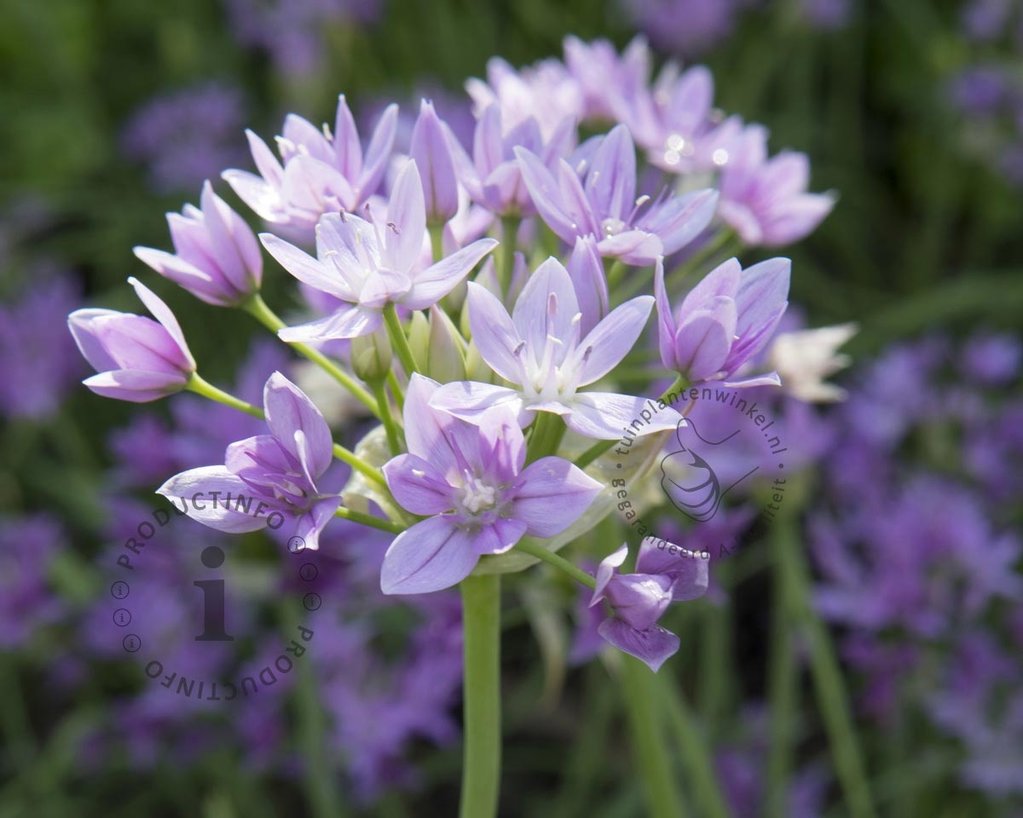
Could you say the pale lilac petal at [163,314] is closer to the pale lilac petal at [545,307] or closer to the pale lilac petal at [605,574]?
the pale lilac petal at [545,307]

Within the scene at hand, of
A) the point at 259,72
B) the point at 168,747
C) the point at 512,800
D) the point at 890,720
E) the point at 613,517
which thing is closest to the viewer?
the point at 613,517

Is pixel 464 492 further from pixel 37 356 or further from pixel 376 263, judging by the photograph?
pixel 37 356

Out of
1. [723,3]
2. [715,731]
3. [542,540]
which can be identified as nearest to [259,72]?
[723,3]

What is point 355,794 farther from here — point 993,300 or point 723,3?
point 723,3

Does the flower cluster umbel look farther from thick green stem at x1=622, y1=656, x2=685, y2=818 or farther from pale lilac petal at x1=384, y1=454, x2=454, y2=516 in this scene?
thick green stem at x1=622, y1=656, x2=685, y2=818

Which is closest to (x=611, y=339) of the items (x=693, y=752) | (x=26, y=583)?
(x=693, y=752)

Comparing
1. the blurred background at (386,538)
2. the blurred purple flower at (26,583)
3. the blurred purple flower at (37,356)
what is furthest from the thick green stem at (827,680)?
the blurred purple flower at (37,356)
